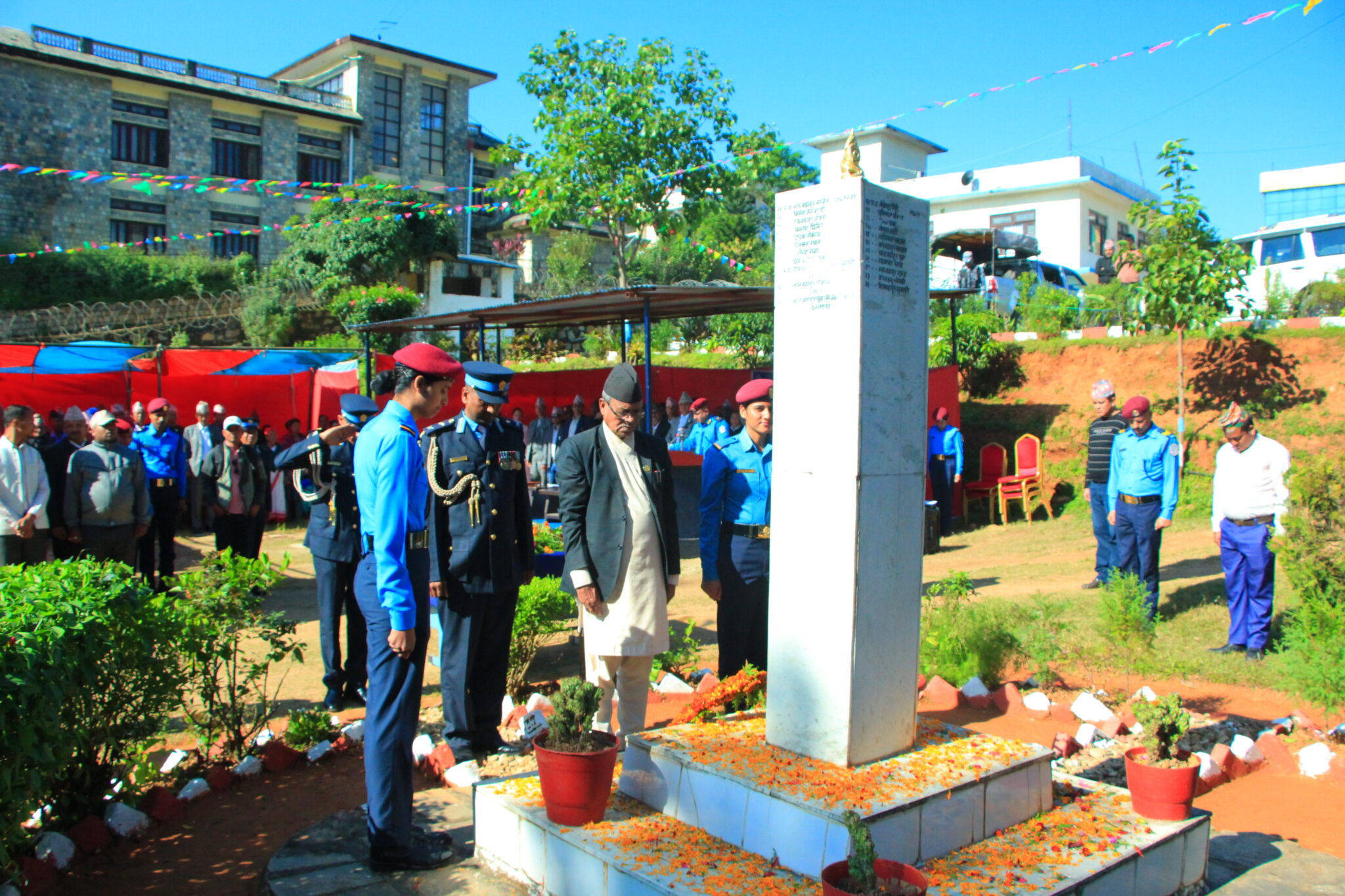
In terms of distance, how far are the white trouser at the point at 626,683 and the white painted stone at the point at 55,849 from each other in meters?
2.21

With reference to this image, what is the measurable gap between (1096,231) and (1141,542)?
32.9 meters

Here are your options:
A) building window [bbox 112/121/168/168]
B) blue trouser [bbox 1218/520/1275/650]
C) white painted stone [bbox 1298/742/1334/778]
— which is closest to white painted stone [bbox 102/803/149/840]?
white painted stone [bbox 1298/742/1334/778]

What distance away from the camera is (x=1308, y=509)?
20.3 feet

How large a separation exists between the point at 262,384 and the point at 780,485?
13.7 metres

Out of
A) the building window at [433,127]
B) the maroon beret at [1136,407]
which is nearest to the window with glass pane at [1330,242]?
the maroon beret at [1136,407]

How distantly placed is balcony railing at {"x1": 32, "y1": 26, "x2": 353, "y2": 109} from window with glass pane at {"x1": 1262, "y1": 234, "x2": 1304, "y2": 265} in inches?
1284

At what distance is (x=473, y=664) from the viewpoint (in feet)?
15.9

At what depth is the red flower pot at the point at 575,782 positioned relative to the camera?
344 cm

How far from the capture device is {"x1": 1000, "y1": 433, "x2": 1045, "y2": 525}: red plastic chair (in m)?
13.4

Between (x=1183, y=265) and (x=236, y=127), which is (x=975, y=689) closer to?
(x=1183, y=265)

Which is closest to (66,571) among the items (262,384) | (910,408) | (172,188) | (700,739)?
(700,739)

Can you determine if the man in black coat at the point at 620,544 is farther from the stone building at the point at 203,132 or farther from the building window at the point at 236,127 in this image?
the building window at the point at 236,127

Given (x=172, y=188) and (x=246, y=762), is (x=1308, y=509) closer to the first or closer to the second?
(x=246, y=762)

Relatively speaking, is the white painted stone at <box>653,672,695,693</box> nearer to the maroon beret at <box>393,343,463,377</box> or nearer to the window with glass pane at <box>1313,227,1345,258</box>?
the maroon beret at <box>393,343,463,377</box>
